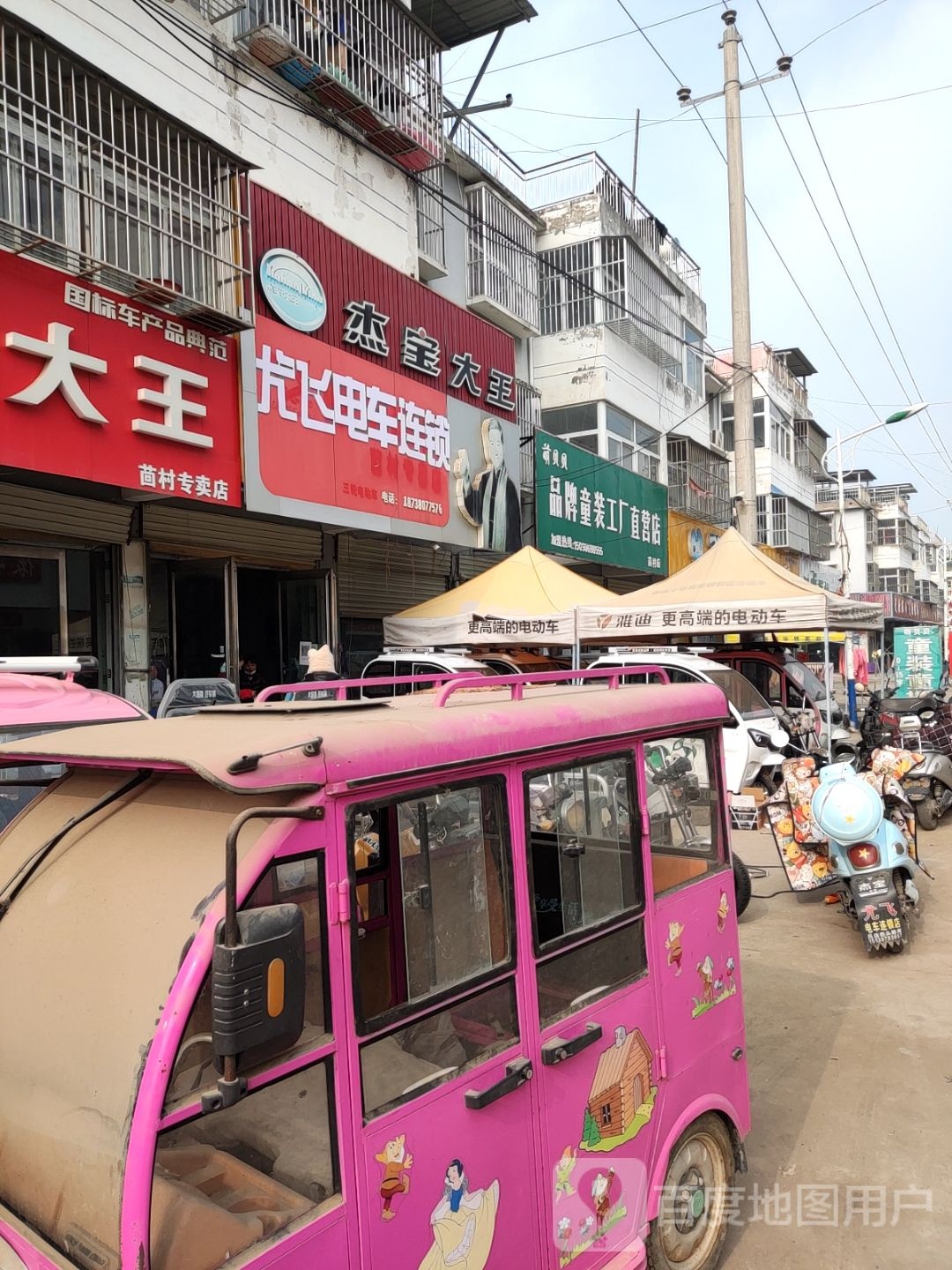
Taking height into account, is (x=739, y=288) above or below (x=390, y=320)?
above

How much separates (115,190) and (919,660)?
67.4ft

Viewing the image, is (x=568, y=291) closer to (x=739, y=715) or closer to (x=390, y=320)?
(x=390, y=320)

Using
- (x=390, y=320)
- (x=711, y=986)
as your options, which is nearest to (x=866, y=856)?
(x=711, y=986)

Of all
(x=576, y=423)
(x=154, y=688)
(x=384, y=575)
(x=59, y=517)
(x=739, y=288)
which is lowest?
(x=154, y=688)

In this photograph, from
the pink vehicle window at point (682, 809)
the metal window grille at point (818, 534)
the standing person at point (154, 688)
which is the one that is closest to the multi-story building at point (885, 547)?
the metal window grille at point (818, 534)

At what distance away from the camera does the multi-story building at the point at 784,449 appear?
100.0 ft

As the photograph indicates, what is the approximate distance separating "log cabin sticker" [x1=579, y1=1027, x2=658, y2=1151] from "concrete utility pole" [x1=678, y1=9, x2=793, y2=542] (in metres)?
11.9

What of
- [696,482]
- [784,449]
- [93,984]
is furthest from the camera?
[784,449]

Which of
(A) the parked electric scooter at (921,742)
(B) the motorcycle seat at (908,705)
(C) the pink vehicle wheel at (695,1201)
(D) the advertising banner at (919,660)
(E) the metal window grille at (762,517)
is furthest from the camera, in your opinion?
(E) the metal window grille at (762,517)

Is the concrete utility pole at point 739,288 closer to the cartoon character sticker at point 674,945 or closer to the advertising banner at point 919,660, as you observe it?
the advertising banner at point 919,660

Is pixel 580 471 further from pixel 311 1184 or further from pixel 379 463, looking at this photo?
pixel 311 1184

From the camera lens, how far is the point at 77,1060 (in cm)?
173

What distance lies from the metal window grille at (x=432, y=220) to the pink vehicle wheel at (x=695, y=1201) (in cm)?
1416

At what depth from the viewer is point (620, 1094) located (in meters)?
2.61
